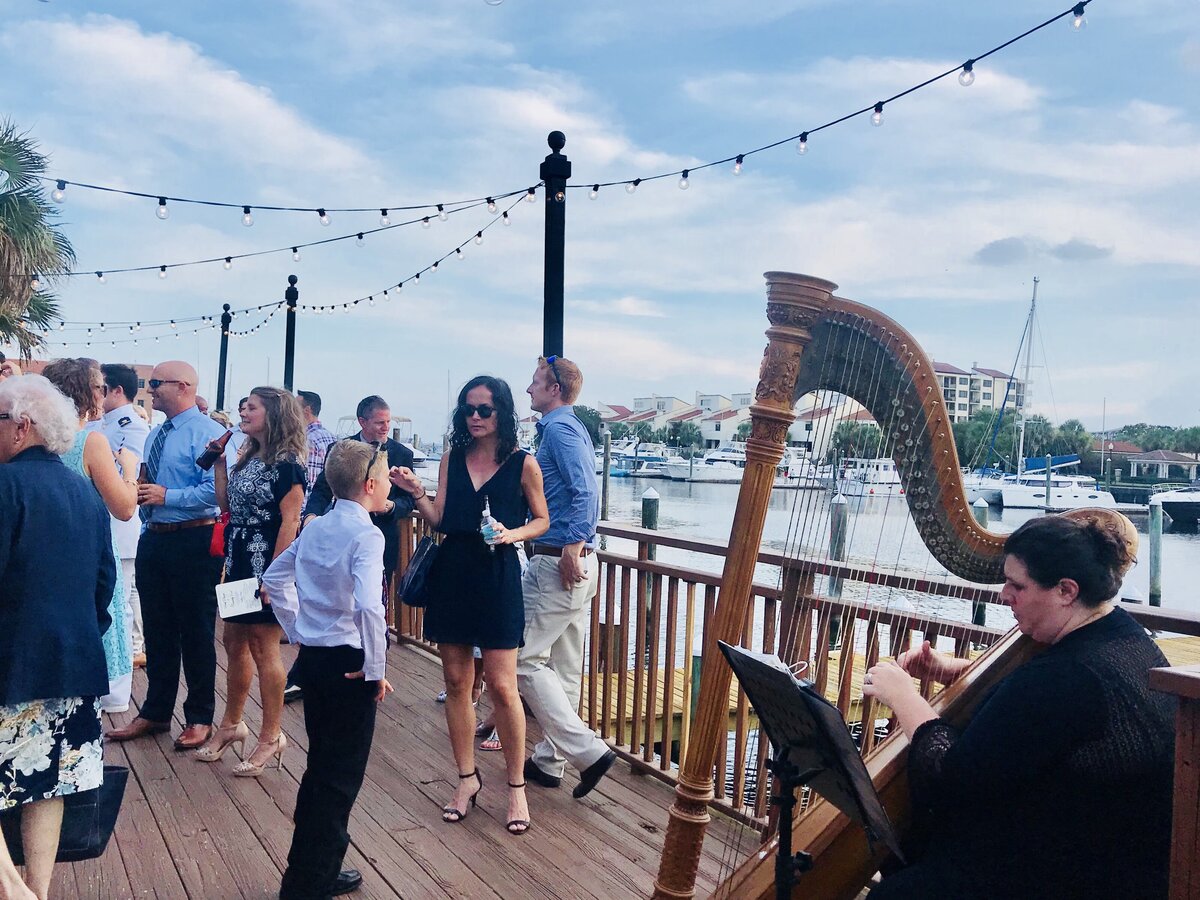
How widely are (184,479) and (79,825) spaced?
6.01 ft

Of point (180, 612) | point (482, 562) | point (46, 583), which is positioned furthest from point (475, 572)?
point (180, 612)

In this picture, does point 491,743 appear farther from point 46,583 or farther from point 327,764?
point 46,583

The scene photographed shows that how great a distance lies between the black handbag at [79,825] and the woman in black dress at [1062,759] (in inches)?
80.8

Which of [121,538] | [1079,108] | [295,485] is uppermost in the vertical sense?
[1079,108]

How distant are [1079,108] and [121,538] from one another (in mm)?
5665

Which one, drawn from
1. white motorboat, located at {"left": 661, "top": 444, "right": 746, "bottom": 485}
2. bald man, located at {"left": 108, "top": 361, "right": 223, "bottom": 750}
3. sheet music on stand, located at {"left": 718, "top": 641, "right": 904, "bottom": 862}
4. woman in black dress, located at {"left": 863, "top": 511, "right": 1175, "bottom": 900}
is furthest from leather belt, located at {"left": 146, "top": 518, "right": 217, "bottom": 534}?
white motorboat, located at {"left": 661, "top": 444, "right": 746, "bottom": 485}

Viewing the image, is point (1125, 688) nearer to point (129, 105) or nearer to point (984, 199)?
point (984, 199)

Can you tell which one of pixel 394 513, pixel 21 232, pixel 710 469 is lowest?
pixel 394 513

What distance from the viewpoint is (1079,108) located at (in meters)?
5.32

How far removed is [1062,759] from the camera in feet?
5.32

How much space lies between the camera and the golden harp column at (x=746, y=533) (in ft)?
6.84

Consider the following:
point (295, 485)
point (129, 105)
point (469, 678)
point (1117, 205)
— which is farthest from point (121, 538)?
point (1117, 205)

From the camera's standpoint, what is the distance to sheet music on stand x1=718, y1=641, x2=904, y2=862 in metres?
1.56

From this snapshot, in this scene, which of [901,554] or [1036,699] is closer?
[1036,699]
